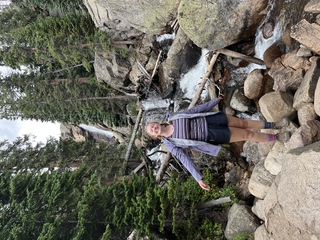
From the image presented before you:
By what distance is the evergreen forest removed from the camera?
9750 mm

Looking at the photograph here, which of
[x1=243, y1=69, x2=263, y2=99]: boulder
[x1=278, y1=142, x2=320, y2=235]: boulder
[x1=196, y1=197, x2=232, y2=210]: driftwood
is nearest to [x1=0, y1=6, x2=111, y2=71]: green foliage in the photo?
[x1=243, y1=69, x2=263, y2=99]: boulder

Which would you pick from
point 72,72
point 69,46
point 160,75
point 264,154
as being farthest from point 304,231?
point 72,72

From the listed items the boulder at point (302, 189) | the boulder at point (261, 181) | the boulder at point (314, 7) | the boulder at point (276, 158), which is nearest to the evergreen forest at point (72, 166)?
the boulder at point (261, 181)

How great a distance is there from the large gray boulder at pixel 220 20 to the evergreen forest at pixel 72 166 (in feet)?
17.6

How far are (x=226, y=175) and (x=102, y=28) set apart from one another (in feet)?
36.9

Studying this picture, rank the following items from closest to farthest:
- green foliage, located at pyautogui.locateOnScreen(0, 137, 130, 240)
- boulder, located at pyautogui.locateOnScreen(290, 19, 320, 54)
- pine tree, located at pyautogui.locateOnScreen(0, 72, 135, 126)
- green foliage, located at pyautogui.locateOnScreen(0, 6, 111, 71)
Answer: boulder, located at pyautogui.locateOnScreen(290, 19, 320, 54)
green foliage, located at pyautogui.locateOnScreen(0, 137, 130, 240)
green foliage, located at pyautogui.locateOnScreen(0, 6, 111, 71)
pine tree, located at pyautogui.locateOnScreen(0, 72, 135, 126)

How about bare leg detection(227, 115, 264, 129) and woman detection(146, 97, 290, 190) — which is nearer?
woman detection(146, 97, 290, 190)

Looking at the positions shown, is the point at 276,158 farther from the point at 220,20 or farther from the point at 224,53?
the point at 220,20

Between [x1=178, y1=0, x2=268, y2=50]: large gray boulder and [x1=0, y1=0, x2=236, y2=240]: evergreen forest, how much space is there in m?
5.37

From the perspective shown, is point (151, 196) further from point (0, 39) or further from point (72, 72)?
point (0, 39)

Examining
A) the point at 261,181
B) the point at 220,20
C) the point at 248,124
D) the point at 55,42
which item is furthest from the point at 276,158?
the point at 55,42

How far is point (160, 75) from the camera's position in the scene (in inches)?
599

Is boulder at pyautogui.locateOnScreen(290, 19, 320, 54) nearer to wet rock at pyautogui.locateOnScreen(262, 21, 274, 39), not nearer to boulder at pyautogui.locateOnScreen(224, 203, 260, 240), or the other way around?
wet rock at pyautogui.locateOnScreen(262, 21, 274, 39)

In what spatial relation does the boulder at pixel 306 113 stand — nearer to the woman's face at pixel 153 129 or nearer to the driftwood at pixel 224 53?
the driftwood at pixel 224 53
